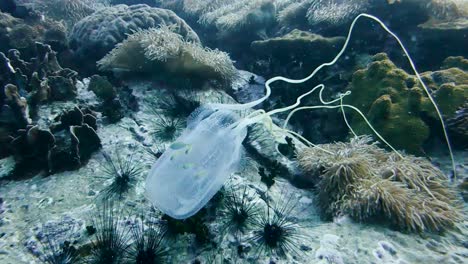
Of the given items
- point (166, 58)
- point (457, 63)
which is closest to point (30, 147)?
point (166, 58)

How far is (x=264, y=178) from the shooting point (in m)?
4.07

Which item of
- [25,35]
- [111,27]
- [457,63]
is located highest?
[457,63]

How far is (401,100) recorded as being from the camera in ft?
16.8

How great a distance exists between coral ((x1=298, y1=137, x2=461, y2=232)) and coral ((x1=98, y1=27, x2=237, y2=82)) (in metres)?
2.65

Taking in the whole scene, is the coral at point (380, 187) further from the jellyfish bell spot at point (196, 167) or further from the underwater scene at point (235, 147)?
the jellyfish bell spot at point (196, 167)

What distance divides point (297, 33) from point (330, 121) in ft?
8.41

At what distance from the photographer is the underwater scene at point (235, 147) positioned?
324cm

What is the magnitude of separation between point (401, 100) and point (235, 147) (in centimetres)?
341

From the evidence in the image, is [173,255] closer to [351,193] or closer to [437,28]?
[351,193]

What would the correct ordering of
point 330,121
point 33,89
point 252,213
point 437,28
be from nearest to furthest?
point 252,213, point 33,89, point 330,121, point 437,28

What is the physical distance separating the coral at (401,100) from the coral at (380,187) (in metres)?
0.57

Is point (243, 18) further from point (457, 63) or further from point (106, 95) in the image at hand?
point (457, 63)

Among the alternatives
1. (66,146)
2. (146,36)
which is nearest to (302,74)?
(146,36)

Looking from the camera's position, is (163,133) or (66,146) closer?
(66,146)
